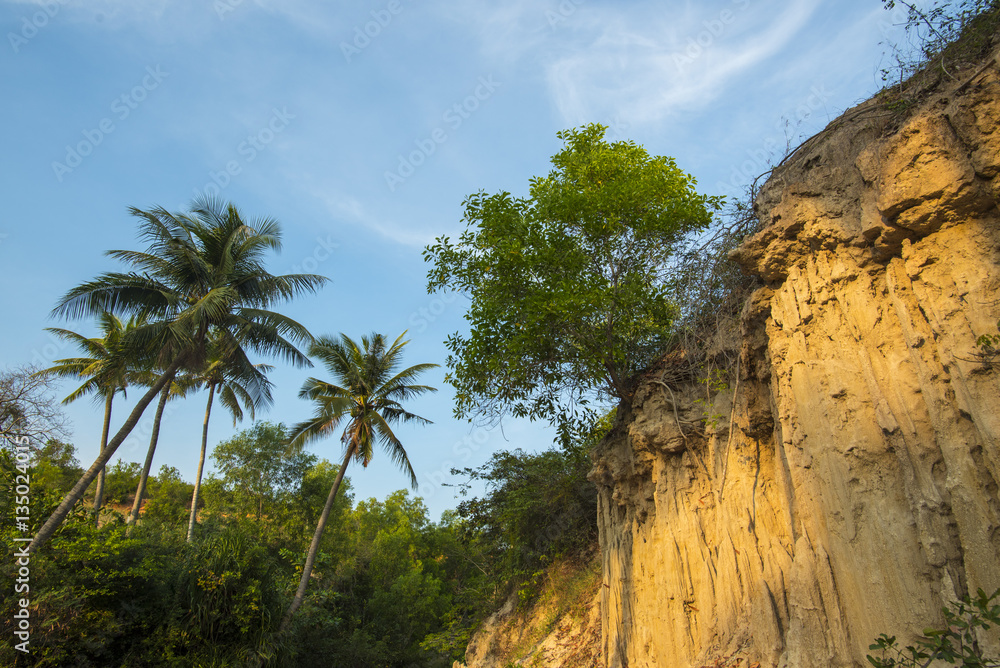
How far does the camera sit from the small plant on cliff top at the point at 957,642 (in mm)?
4328

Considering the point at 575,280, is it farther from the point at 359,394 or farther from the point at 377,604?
the point at 377,604

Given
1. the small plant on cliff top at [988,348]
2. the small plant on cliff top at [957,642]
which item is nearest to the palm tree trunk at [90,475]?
the small plant on cliff top at [957,642]

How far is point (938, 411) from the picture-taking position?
564 cm

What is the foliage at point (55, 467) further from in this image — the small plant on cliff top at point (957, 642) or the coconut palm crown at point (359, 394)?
the small plant on cliff top at point (957, 642)

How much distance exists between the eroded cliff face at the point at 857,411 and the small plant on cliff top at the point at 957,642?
0.73 ft

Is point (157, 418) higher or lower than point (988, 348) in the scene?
higher

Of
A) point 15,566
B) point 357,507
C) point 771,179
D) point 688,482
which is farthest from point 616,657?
point 357,507

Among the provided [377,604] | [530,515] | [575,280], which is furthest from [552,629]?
[377,604]

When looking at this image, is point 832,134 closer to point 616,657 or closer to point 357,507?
point 616,657

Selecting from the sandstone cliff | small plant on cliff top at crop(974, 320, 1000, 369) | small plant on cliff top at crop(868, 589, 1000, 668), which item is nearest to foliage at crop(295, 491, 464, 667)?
the sandstone cliff

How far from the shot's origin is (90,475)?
13.5 metres

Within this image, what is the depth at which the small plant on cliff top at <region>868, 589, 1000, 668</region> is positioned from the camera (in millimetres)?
4328

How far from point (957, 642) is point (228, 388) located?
26.0 meters

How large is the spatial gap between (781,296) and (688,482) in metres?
3.87
